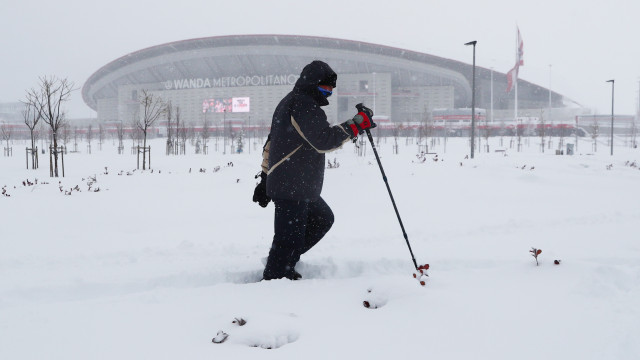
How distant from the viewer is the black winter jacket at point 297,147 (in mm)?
2850

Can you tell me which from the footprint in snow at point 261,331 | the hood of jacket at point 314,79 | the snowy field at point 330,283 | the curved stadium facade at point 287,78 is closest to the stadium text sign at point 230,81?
the curved stadium facade at point 287,78

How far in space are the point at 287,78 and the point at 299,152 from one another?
192 feet

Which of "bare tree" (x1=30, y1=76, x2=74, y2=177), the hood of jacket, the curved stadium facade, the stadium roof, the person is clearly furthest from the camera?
the curved stadium facade

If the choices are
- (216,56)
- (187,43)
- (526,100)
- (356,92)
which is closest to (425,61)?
(356,92)

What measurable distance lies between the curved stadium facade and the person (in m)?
50.4

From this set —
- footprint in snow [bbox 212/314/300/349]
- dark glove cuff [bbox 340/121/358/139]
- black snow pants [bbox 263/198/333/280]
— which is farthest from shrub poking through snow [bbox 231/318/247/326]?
dark glove cuff [bbox 340/121/358/139]

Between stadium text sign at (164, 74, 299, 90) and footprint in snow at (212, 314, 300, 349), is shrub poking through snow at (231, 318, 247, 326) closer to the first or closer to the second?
footprint in snow at (212, 314, 300, 349)

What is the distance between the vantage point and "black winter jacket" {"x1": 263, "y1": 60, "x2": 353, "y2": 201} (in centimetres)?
285

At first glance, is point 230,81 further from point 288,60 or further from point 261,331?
point 261,331

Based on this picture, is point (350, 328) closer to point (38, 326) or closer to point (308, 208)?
point (308, 208)

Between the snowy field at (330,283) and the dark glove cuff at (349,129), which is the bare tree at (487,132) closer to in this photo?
the snowy field at (330,283)

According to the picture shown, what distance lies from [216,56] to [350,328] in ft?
203

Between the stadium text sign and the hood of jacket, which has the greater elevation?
the stadium text sign

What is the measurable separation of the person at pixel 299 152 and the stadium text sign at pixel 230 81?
57.3m
